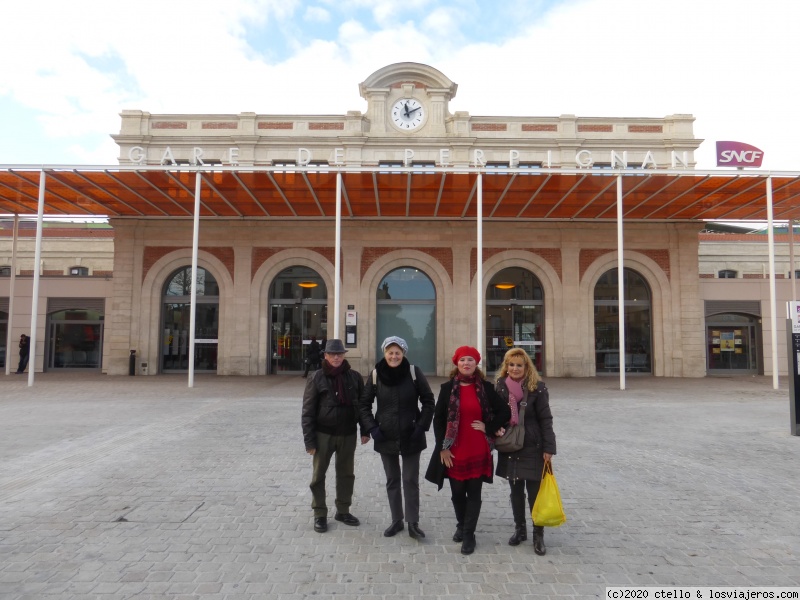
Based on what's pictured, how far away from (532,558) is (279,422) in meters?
6.99

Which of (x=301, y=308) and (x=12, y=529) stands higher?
(x=301, y=308)

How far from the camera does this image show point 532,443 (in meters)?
4.41

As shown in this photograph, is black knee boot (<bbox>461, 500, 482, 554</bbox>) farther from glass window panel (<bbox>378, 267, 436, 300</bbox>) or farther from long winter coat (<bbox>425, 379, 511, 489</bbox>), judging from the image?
glass window panel (<bbox>378, 267, 436, 300</bbox>)

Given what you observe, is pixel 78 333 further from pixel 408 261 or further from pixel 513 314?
pixel 513 314

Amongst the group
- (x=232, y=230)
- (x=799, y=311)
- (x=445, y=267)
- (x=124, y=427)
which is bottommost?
(x=124, y=427)

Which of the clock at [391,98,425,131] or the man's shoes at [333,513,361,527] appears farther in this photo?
the clock at [391,98,425,131]

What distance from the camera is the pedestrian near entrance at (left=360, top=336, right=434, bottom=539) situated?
4.63 metres

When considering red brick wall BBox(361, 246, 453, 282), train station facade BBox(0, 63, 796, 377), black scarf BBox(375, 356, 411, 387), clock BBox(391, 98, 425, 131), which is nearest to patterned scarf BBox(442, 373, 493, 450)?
black scarf BBox(375, 356, 411, 387)

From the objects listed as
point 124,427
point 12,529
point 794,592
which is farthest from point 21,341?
point 794,592

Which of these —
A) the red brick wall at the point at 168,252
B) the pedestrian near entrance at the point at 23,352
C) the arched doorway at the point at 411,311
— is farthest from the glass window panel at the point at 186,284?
the arched doorway at the point at 411,311

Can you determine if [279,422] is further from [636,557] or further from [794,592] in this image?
[794,592]

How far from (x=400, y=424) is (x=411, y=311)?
16205 millimetres

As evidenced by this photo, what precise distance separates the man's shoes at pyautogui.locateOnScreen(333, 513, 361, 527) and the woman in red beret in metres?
0.99

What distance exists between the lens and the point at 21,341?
20.9m
